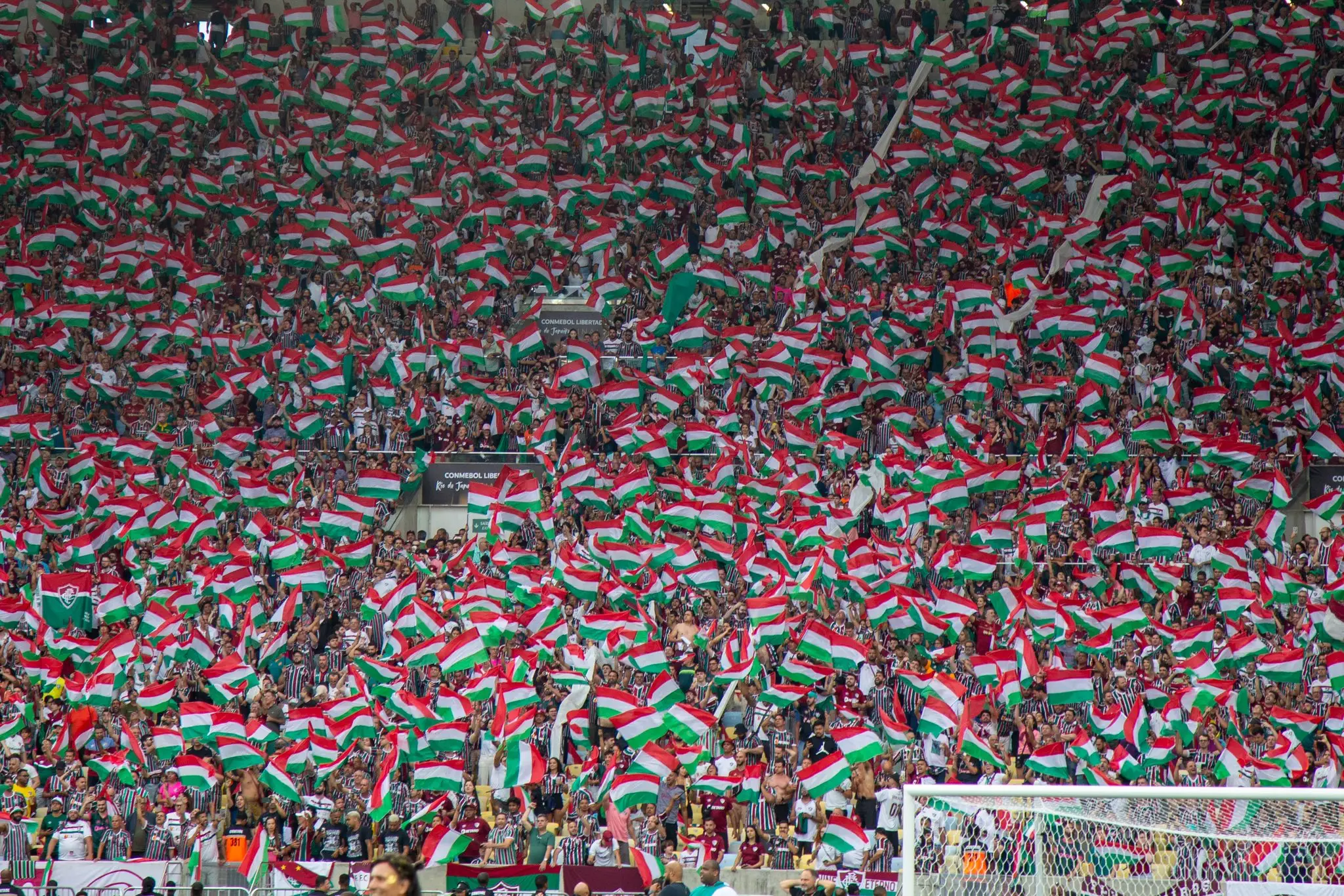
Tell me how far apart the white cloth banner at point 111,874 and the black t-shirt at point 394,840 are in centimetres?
214

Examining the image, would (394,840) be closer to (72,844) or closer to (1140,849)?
(72,844)

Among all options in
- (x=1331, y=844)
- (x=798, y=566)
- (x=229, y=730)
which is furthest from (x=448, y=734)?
(x=1331, y=844)

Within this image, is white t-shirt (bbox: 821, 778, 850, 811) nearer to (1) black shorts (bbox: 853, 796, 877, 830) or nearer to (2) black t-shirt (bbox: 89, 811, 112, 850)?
(1) black shorts (bbox: 853, 796, 877, 830)

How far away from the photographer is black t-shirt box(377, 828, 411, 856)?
20234mm

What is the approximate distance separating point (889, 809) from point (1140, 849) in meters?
7.06

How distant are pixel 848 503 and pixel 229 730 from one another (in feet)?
34.2

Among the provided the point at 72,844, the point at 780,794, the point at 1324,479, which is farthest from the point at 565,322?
the point at 72,844

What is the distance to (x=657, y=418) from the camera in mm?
30109

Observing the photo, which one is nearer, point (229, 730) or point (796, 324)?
point (229, 730)

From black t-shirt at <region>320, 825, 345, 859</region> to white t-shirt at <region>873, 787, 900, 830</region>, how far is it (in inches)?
233

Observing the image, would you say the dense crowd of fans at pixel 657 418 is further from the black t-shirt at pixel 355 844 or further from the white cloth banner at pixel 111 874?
the white cloth banner at pixel 111 874

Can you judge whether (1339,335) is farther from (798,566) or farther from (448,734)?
(448,734)

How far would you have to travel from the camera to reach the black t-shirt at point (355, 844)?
20.2 m

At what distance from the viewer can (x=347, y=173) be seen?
1502 inches
